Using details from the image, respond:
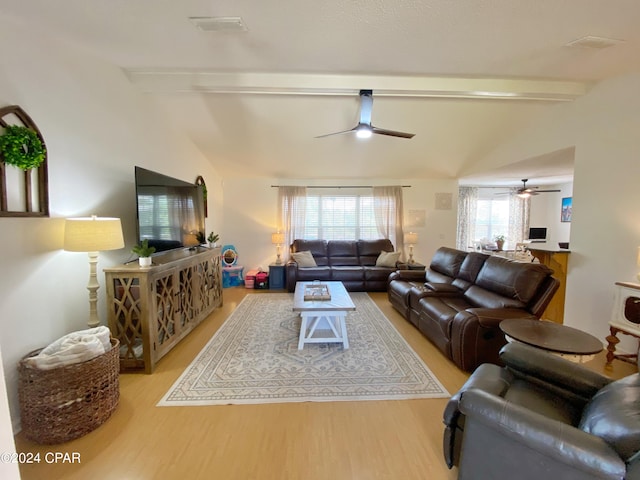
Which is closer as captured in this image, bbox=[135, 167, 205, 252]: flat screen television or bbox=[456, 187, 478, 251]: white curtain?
bbox=[135, 167, 205, 252]: flat screen television

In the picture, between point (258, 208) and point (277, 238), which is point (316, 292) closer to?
point (277, 238)

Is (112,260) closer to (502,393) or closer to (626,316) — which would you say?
(502,393)

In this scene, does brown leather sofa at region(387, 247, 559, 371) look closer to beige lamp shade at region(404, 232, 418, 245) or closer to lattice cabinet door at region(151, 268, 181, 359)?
beige lamp shade at region(404, 232, 418, 245)

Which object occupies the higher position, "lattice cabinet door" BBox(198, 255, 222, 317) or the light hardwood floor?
"lattice cabinet door" BBox(198, 255, 222, 317)

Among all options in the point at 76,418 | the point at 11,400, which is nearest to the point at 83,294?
the point at 11,400

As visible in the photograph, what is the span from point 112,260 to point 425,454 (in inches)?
123

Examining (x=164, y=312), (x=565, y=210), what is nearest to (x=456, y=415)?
(x=164, y=312)

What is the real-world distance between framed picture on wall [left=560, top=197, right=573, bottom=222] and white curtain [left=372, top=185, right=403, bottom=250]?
4544mm

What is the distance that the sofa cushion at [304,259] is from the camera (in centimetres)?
560

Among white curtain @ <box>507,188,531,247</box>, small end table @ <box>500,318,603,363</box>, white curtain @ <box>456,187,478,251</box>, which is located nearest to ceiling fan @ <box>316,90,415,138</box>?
small end table @ <box>500,318,603,363</box>

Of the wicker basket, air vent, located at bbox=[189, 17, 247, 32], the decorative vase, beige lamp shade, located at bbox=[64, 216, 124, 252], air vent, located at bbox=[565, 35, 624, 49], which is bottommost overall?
the wicker basket

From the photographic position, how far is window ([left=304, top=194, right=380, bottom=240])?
623 cm

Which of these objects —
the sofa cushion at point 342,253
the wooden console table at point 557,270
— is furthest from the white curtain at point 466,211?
the wooden console table at point 557,270

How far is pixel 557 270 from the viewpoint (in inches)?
142
